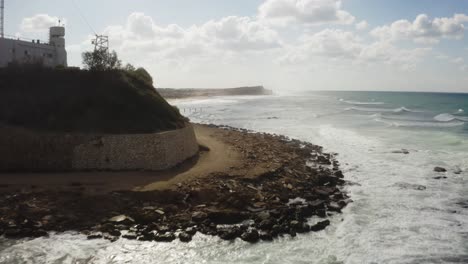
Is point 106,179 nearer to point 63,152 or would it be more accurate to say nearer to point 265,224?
point 63,152

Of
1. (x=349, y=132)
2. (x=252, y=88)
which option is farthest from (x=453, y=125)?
(x=252, y=88)

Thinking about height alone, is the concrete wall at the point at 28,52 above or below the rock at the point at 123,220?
above

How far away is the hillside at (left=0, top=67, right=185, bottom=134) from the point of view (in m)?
21.4

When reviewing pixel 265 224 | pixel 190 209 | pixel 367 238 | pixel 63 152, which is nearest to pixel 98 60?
pixel 63 152

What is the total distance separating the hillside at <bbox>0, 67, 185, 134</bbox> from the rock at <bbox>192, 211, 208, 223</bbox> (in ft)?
23.8

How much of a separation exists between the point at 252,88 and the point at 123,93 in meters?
154

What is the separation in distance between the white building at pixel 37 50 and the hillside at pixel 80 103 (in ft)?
10.0

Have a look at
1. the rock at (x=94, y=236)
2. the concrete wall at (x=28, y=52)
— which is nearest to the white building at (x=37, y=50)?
the concrete wall at (x=28, y=52)

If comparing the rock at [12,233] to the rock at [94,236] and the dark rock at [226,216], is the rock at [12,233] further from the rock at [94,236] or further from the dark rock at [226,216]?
the dark rock at [226,216]

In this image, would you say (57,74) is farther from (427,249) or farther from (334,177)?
(427,249)

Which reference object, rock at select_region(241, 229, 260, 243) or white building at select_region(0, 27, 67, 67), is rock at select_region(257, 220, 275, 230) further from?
white building at select_region(0, 27, 67, 67)

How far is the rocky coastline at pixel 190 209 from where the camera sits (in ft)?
47.5

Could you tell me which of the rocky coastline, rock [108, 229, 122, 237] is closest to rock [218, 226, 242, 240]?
the rocky coastline

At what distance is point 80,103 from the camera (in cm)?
2270
